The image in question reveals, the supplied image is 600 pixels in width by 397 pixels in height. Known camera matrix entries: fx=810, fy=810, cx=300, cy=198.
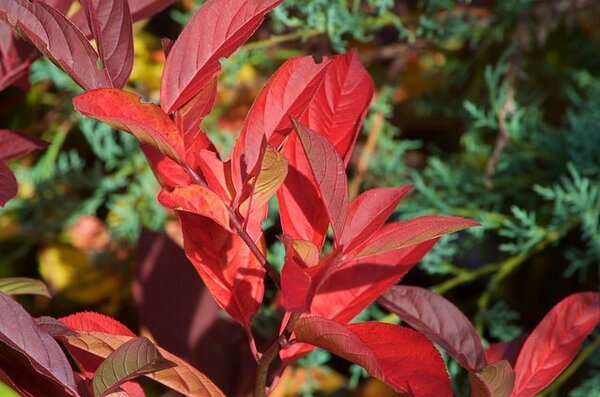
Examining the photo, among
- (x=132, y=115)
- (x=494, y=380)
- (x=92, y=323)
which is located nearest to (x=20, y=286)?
(x=92, y=323)

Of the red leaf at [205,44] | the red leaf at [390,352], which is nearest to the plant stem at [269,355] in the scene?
the red leaf at [390,352]

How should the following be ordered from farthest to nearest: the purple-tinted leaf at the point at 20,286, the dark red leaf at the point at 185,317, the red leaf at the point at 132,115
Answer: the dark red leaf at the point at 185,317 → the purple-tinted leaf at the point at 20,286 → the red leaf at the point at 132,115

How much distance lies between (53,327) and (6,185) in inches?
4.3

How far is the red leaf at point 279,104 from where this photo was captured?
0.45m

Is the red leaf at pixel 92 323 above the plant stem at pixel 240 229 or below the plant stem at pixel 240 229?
below

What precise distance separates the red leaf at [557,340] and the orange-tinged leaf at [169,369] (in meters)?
0.19

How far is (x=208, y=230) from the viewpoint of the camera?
1.60 ft

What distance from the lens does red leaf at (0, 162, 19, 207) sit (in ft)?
1.56

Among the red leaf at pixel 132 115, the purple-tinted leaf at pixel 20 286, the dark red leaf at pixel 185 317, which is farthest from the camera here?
the dark red leaf at pixel 185 317

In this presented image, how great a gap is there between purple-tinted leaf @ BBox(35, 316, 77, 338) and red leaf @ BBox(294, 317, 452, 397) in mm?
118

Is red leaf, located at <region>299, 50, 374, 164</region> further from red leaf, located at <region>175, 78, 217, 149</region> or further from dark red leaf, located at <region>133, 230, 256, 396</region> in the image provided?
dark red leaf, located at <region>133, 230, 256, 396</region>

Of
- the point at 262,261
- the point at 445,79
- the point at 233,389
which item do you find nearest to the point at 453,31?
the point at 445,79

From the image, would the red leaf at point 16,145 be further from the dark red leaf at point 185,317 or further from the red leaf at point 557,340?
the red leaf at point 557,340

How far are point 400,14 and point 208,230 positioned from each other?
73 cm
